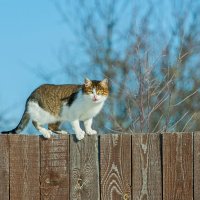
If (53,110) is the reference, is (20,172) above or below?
below

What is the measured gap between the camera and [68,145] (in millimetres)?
4336

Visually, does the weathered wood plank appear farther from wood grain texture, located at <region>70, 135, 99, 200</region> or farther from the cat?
the cat

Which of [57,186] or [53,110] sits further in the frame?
[53,110]

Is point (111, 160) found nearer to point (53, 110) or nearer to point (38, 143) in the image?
point (38, 143)

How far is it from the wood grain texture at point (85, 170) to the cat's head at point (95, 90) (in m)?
1.79

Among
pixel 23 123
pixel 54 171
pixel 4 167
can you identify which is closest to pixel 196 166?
pixel 54 171

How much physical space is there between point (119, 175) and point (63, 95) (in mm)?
1946

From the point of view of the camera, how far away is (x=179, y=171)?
4.27 m

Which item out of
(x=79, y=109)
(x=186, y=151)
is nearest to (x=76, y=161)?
(x=186, y=151)

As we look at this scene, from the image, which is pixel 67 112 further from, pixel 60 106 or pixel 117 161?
pixel 117 161

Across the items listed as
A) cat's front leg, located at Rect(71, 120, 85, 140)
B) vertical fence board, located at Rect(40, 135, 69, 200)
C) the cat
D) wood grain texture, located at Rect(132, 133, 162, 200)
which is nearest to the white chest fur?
the cat

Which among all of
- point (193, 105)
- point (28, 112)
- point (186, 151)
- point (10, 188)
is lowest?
point (10, 188)

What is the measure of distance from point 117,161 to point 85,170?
9.4 inches

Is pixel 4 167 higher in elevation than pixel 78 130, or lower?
lower
